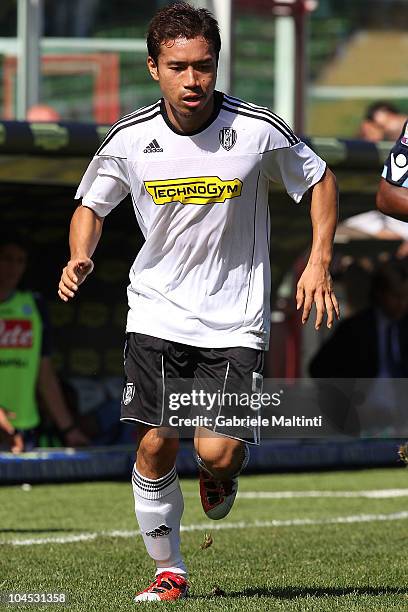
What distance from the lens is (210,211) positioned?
6129mm

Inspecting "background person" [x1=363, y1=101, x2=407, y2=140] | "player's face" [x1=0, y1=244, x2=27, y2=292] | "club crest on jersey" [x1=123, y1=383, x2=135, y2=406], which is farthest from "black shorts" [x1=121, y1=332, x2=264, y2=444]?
"background person" [x1=363, y1=101, x2=407, y2=140]

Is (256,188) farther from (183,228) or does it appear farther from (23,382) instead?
(23,382)

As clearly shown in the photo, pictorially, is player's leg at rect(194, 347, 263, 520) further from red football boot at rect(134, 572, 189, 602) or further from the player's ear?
the player's ear

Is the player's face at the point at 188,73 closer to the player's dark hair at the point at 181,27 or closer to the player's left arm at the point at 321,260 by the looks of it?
the player's dark hair at the point at 181,27

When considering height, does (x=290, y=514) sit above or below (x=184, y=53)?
below

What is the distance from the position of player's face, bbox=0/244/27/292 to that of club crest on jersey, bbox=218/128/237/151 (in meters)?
6.77

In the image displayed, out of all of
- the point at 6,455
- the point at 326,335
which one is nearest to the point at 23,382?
the point at 6,455

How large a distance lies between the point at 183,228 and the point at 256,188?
1.13 ft

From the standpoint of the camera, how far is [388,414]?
1288cm

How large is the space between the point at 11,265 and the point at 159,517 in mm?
6949

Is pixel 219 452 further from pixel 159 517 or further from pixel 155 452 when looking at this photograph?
pixel 159 517

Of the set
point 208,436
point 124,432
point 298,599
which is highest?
point 208,436

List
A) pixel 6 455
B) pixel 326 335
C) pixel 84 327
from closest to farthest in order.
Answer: pixel 6 455 → pixel 84 327 → pixel 326 335

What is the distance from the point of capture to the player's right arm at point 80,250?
601 centimetres
